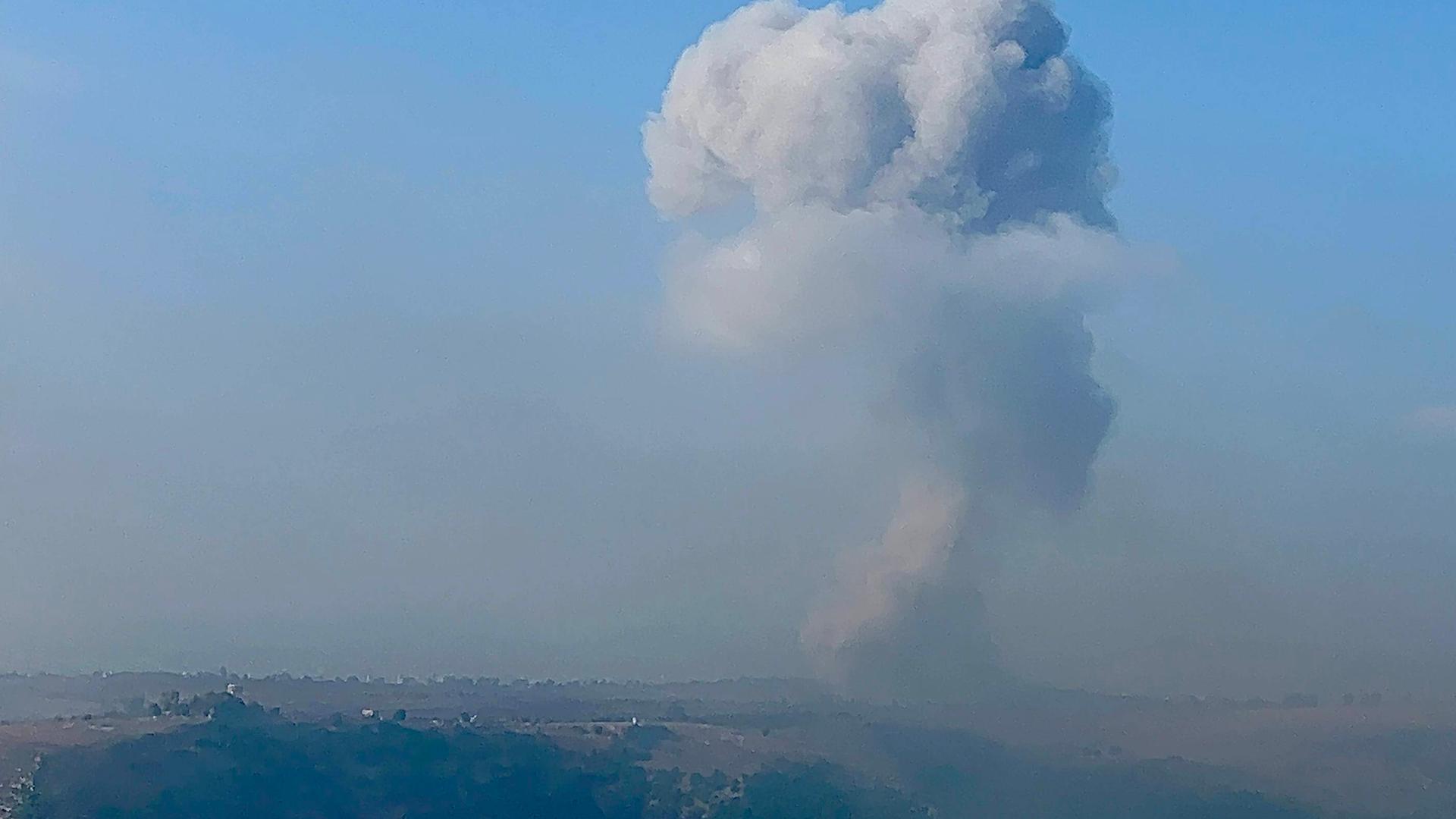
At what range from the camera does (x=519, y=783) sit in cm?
9719

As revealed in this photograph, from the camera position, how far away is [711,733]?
118 metres

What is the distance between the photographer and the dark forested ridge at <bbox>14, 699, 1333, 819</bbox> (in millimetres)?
88250

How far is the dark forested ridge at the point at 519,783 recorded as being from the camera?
88.2m

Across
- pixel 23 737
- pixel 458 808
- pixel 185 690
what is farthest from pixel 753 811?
pixel 185 690

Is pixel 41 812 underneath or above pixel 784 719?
underneath

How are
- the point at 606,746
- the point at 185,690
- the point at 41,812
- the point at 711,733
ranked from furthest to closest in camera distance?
1. the point at 185,690
2. the point at 711,733
3. the point at 606,746
4. the point at 41,812

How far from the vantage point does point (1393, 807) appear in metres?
93.9

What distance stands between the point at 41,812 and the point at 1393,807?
248 ft

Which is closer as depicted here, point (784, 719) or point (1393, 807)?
point (1393, 807)

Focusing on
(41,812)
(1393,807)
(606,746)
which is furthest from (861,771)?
(41,812)

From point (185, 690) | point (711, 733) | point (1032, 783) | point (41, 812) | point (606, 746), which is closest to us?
point (41, 812)

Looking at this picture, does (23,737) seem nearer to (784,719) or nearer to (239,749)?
(239,749)

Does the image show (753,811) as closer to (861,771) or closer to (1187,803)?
(861,771)

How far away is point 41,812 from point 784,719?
55841mm
